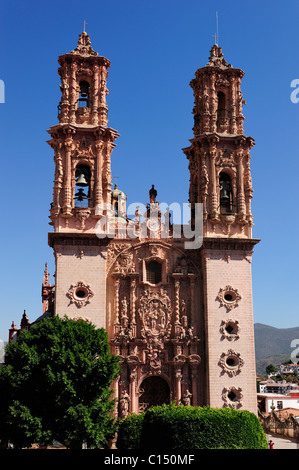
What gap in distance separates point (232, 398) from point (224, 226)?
386 inches

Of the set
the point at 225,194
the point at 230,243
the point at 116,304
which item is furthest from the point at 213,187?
the point at 116,304

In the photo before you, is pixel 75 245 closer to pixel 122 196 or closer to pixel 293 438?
pixel 293 438

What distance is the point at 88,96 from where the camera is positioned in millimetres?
38594

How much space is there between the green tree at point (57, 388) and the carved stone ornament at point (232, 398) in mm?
6872

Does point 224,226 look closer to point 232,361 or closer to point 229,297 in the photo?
point 229,297

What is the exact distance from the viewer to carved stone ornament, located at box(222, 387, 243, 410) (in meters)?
34.4

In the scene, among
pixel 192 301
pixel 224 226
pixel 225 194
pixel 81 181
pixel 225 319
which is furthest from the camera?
pixel 225 194

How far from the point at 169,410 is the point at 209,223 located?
12208 mm

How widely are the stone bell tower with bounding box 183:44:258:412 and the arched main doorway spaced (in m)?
2.59

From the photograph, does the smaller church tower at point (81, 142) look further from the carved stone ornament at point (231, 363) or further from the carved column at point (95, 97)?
the carved stone ornament at point (231, 363)

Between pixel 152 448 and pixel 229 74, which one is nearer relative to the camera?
→ pixel 152 448

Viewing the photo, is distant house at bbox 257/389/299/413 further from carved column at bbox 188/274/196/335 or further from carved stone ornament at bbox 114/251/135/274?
carved stone ornament at bbox 114/251/135/274

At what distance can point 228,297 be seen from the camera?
119 feet
